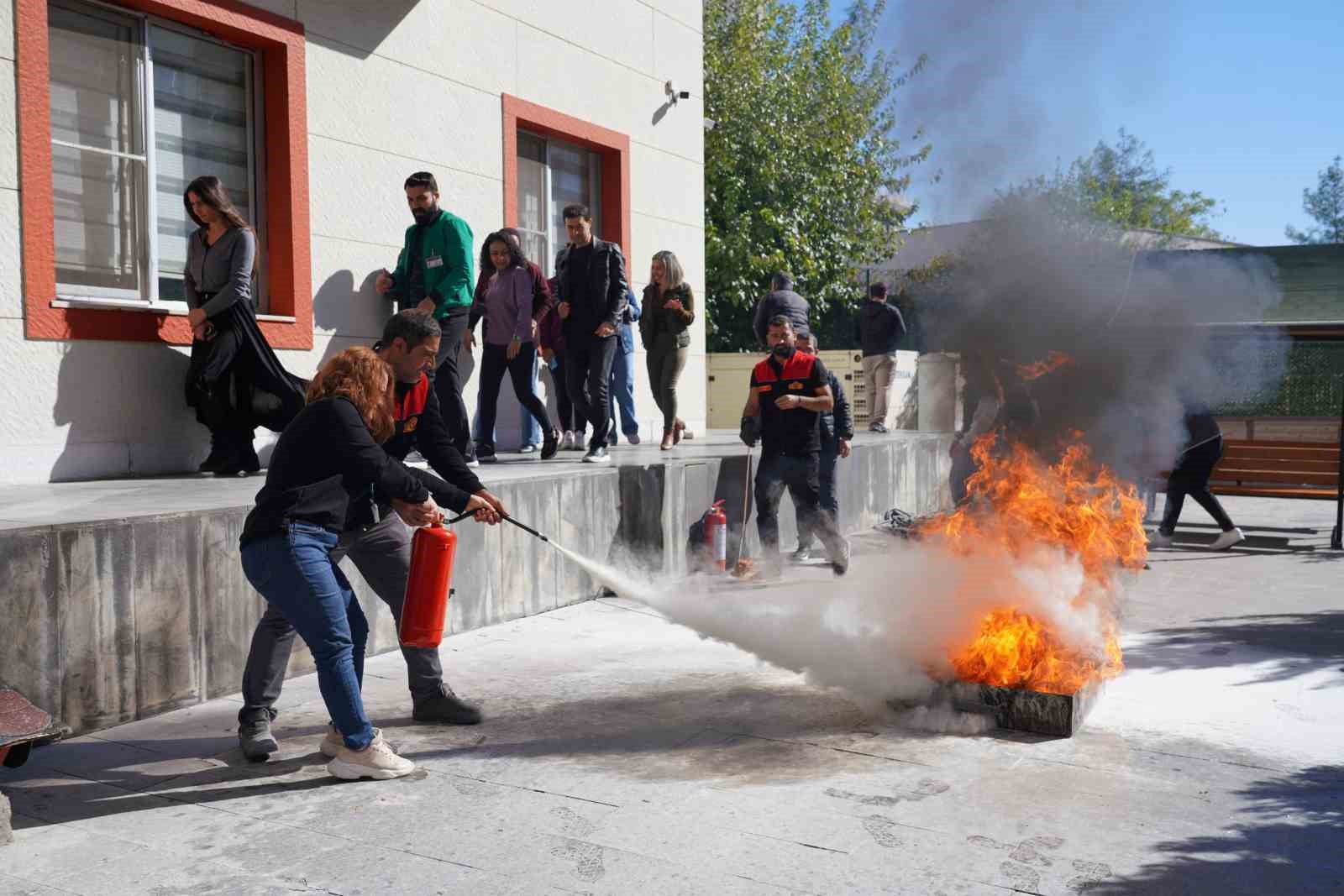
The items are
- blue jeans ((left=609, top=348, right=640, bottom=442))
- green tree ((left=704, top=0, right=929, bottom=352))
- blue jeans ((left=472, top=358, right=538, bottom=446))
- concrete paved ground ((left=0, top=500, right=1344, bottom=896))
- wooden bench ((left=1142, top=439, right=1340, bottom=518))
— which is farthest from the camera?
green tree ((left=704, top=0, right=929, bottom=352))

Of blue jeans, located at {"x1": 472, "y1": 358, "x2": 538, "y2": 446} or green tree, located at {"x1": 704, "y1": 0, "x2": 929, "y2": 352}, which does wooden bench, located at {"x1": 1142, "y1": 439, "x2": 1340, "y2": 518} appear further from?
green tree, located at {"x1": 704, "y1": 0, "x2": 929, "y2": 352}

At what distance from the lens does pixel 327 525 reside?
Answer: 14.7 ft

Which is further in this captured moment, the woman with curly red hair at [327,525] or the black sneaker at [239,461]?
the black sneaker at [239,461]

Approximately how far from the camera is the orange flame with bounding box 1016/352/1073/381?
731cm

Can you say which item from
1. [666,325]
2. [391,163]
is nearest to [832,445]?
[666,325]

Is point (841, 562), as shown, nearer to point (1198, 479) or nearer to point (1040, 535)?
point (1040, 535)

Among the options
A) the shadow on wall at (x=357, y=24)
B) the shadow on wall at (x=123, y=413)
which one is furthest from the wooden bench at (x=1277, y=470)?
the shadow on wall at (x=123, y=413)

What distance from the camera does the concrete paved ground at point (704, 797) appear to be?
355cm

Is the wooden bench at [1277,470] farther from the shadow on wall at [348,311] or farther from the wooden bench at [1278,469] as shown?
the shadow on wall at [348,311]

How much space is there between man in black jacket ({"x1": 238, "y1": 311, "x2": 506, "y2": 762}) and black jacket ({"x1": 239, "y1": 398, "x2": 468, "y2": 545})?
0.43 metres

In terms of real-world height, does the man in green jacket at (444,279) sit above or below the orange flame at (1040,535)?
above

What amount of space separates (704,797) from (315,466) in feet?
6.34

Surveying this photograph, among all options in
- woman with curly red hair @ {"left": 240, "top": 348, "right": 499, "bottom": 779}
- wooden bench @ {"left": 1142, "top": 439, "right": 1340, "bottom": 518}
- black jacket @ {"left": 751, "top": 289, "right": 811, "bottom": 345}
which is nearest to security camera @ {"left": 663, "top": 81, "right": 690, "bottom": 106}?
black jacket @ {"left": 751, "top": 289, "right": 811, "bottom": 345}

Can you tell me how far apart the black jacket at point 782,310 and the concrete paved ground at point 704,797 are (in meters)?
4.70
